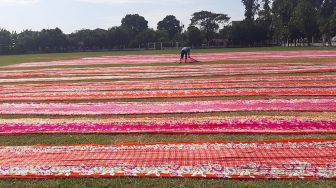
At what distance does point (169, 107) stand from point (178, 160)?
16.6 ft

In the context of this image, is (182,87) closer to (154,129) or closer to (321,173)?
(154,129)

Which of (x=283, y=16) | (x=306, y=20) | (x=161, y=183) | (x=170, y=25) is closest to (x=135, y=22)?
(x=170, y=25)

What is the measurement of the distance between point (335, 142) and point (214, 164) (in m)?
2.53

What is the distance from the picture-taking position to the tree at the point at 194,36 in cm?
10631

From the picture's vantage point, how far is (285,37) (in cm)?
8488

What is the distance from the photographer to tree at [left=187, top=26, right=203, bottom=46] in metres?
106

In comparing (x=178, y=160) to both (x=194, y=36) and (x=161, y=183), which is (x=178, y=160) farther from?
(x=194, y=36)

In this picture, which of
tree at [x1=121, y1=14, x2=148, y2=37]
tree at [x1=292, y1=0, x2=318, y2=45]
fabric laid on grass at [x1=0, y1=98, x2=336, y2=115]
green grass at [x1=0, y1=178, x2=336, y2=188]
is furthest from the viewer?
tree at [x1=121, y1=14, x2=148, y2=37]

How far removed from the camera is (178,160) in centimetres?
702

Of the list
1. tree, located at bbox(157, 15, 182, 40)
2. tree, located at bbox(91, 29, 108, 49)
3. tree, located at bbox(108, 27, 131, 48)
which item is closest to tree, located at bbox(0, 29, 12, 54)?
tree, located at bbox(91, 29, 108, 49)

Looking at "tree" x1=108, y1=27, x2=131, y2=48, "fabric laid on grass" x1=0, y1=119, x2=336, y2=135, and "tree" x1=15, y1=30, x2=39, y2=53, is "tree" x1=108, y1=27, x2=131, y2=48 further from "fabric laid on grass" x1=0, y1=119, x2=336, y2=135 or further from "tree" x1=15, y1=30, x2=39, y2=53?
"fabric laid on grass" x1=0, y1=119, x2=336, y2=135

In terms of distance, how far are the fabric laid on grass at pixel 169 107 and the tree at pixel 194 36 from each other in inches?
3730

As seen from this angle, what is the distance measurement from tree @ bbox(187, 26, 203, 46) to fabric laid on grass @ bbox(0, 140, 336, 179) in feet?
327

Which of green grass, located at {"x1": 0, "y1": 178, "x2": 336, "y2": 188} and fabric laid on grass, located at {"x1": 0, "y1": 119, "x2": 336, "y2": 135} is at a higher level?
fabric laid on grass, located at {"x1": 0, "y1": 119, "x2": 336, "y2": 135}
